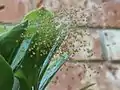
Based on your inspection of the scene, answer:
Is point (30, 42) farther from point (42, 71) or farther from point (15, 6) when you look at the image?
point (15, 6)

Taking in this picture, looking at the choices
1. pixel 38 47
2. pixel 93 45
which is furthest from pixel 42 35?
pixel 93 45

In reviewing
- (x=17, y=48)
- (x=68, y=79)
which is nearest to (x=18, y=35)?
(x=17, y=48)

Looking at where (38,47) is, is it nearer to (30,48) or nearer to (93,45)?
(30,48)

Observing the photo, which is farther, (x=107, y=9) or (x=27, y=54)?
(x=107, y=9)

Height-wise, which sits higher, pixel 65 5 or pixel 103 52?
pixel 65 5

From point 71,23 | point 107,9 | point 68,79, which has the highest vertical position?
point 71,23

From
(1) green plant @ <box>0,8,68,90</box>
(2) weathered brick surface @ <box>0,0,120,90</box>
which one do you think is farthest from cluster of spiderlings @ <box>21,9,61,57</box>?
(2) weathered brick surface @ <box>0,0,120,90</box>

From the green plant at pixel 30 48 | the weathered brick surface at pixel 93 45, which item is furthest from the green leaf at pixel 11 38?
the weathered brick surface at pixel 93 45
